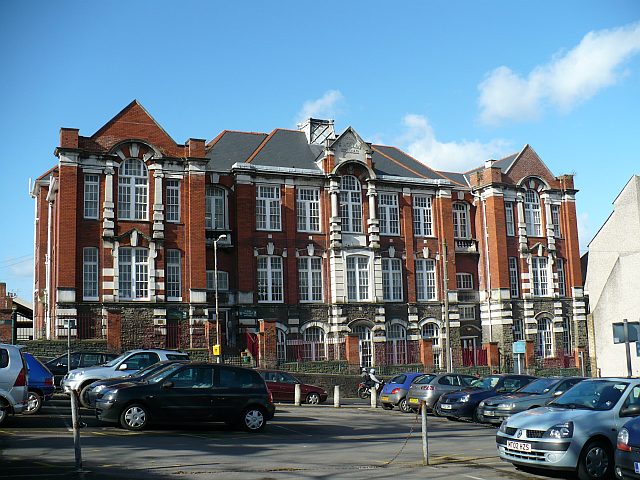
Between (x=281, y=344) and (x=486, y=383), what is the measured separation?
60.6 feet

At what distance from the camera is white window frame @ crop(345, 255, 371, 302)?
44.7 meters

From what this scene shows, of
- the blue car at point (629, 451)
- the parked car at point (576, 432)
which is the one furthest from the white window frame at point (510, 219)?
the blue car at point (629, 451)

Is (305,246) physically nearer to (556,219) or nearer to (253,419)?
(556,219)

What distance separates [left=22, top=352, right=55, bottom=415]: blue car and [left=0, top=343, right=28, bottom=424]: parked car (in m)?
3.29

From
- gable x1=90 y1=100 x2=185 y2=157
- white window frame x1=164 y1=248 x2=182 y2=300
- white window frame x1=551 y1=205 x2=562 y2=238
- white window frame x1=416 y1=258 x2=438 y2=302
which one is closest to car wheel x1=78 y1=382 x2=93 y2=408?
white window frame x1=164 y1=248 x2=182 y2=300

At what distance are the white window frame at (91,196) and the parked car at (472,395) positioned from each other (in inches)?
852

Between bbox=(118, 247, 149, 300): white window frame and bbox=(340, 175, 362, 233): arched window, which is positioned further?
bbox=(340, 175, 362, 233): arched window

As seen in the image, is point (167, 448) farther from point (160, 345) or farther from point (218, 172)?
point (218, 172)

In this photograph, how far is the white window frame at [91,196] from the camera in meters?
38.2

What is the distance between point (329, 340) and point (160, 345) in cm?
1037

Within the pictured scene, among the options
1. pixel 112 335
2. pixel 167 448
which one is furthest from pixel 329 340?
pixel 167 448

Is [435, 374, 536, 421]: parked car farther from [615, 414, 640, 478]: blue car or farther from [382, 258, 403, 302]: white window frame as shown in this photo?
[382, 258, 403, 302]: white window frame

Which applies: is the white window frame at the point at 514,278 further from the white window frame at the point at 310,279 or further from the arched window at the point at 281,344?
the arched window at the point at 281,344

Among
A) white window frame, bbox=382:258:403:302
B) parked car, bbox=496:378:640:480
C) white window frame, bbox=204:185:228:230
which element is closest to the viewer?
parked car, bbox=496:378:640:480
